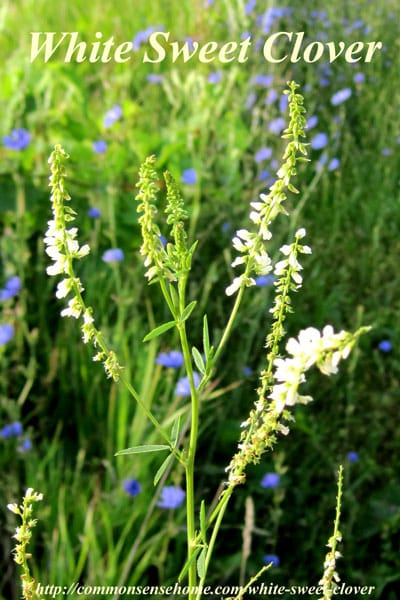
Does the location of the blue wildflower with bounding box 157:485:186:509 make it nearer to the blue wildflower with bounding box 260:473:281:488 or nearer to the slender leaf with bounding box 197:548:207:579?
the blue wildflower with bounding box 260:473:281:488

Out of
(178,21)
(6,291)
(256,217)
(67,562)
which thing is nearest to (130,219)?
(6,291)

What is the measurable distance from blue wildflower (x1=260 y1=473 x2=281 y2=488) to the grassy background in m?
0.04

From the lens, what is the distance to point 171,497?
4.67 ft

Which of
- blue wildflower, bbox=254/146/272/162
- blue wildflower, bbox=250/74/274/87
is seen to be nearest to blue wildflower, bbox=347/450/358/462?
blue wildflower, bbox=254/146/272/162

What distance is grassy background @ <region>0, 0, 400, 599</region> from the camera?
151 centimetres

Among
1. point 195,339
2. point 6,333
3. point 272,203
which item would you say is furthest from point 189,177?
point 272,203

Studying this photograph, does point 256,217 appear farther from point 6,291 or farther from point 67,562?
point 6,291

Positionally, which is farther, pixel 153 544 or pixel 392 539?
pixel 392 539

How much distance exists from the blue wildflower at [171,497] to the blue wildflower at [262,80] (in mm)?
1579

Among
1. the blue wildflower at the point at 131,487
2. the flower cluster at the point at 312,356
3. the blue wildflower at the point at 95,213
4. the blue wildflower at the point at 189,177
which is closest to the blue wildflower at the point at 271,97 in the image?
the blue wildflower at the point at 189,177

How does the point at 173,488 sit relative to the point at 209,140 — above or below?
below

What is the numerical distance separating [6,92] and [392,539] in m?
1.74

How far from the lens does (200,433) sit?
1738 mm

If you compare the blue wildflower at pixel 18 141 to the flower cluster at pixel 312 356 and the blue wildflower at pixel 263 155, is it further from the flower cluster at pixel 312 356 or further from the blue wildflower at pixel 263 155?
the flower cluster at pixel 312 356
